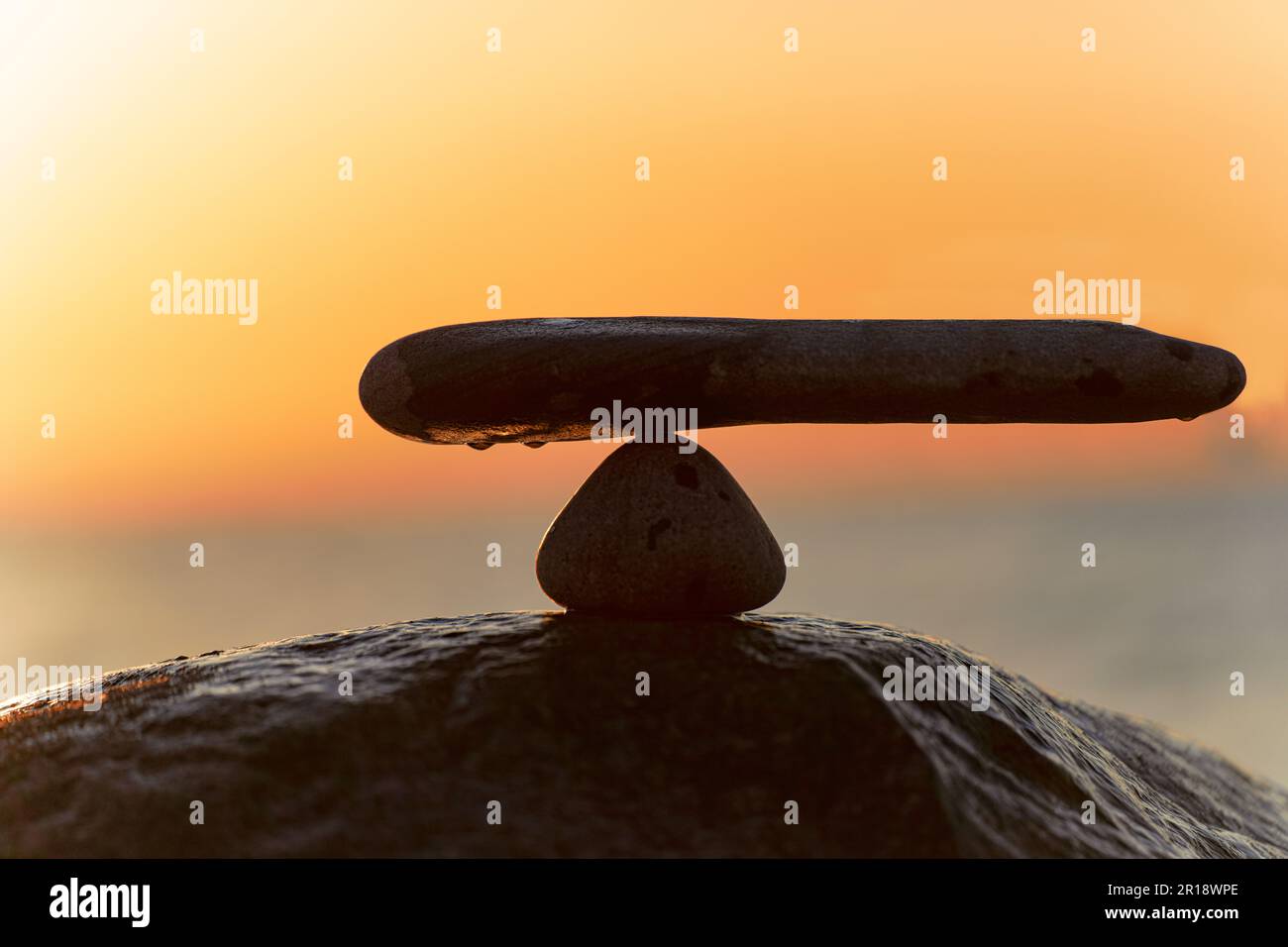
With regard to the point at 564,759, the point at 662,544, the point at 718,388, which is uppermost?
the point at 718,388

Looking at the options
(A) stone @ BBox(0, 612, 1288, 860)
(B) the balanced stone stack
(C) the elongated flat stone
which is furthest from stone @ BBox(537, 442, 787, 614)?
(C) the elongated flat stone

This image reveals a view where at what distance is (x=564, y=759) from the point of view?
16.8ft

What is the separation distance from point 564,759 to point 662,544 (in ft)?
5.22

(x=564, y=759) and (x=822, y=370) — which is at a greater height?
(x=822, y=370)

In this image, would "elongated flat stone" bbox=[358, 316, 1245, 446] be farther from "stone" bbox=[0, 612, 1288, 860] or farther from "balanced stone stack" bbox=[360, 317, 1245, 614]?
"stone" bbox=[0, 612, 1288, 860]

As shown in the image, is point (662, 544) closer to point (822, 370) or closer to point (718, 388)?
point (718, 388)

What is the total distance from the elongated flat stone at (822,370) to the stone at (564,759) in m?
1.38

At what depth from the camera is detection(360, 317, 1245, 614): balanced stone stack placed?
20.2ft

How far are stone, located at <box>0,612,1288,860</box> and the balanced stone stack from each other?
378mm

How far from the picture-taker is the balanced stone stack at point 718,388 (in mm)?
6160

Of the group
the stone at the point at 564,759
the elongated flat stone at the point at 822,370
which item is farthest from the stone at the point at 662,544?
the elongated flat stone at the point at 822,370

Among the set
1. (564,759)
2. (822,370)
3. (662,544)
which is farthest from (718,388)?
(564,759)
